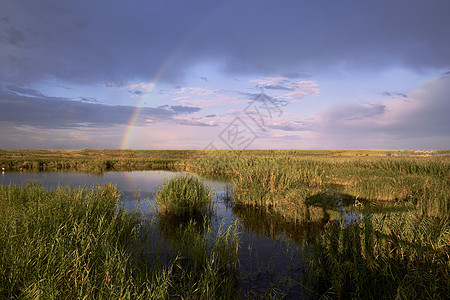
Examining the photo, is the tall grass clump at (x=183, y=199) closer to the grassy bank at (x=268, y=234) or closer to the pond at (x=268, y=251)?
the grassy bank at (x=268, y=234)

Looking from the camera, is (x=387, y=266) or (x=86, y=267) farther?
(x=387, y=266)

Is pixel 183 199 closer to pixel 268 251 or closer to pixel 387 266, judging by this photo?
pixel 268 251

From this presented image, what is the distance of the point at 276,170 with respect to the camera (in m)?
14.2

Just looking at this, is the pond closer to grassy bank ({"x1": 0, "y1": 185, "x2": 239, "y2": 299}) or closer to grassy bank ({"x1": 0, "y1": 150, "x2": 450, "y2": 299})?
grassy bank ({"x1": 0, "y1": 150, "x2": 450, "y2": 299})

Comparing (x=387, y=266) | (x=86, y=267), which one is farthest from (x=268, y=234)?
(x=86, y=267)

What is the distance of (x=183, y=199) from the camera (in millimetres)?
11320

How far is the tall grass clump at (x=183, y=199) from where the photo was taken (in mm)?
11109

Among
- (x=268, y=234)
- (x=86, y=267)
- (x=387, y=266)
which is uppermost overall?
(x=86, y=267)

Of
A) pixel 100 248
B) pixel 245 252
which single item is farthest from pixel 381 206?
pixel 100 248

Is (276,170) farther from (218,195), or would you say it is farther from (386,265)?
(386,265)

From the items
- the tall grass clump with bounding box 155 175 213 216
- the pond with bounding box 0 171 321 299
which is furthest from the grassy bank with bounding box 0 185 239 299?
the tall grass clump with bounding box 155 175 213 216

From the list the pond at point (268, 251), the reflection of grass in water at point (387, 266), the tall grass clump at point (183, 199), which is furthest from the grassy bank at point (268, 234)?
the tall grass clump at point (183, 199)

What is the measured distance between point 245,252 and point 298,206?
433 cm

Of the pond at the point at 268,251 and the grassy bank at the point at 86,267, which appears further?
the pond at the point at 268,251
